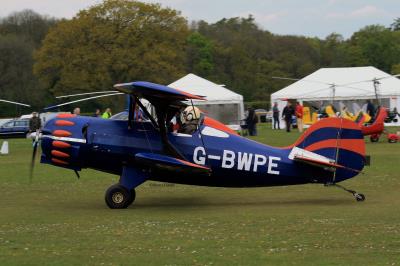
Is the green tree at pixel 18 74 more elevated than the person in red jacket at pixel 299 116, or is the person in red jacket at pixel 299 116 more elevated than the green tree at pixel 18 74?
the green tree at pixel 18 74

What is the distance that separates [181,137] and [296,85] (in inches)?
1396

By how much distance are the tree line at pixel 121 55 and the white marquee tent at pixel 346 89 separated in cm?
1775

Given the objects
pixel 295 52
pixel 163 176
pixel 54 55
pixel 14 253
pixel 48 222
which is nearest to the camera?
pixel 14 253

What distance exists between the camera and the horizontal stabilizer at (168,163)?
44.6 feet

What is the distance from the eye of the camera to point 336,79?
4822 centimetres

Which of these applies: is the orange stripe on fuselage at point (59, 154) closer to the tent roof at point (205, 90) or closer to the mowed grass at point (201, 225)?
the mowed grass at point (201, 225)

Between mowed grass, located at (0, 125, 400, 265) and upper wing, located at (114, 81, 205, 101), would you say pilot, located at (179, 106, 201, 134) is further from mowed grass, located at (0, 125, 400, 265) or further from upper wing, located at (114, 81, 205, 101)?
mowed grass, located at (0, 125, 400, 265)

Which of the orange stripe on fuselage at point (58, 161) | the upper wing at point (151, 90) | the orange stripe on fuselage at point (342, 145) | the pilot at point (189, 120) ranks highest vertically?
the upper wing at point (151, 90)

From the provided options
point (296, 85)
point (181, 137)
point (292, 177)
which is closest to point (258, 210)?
point (292, 177)

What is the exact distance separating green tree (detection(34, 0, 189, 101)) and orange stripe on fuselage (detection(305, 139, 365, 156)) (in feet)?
160

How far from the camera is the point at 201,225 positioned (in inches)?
453

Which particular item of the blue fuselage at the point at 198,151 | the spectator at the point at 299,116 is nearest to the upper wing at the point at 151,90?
the blue fuselage at the point at 198,151

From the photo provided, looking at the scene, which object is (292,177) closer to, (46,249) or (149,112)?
(149,112)

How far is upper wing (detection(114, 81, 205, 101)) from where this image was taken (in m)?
12.9
